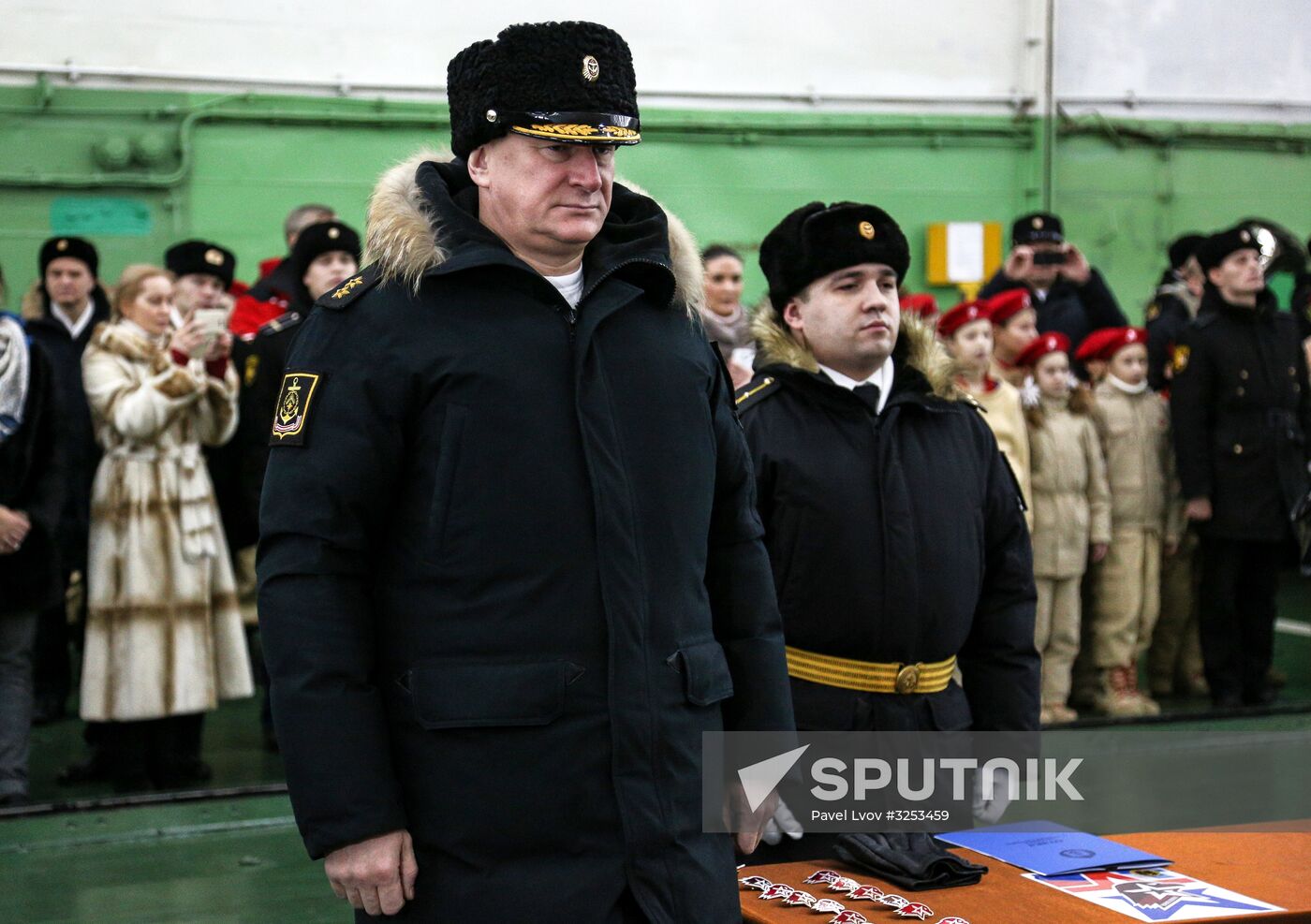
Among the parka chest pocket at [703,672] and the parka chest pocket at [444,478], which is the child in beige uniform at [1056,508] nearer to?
the parka chest pocket at [703,672]

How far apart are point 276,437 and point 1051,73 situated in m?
9.62

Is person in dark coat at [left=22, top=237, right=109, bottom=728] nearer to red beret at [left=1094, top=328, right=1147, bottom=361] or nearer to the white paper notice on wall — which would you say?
red beret at [left=1094, top=328, right=1147, bottom=361]

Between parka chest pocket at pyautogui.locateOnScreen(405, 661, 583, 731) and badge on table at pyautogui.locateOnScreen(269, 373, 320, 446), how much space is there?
361mm

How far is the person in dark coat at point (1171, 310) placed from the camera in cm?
871

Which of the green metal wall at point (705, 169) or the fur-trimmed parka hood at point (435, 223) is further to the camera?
the green metal wall at point (705, 169)

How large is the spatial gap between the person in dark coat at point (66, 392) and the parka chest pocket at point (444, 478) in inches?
148

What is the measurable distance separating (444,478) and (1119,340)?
577 centimetres

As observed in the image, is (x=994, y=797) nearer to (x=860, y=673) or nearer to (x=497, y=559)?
(x=860, y=673)

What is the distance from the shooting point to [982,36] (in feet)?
36.4

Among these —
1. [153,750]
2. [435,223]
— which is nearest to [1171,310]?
[153,750]

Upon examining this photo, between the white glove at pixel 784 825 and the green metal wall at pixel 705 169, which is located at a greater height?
the green metal wall at pixel 705 169

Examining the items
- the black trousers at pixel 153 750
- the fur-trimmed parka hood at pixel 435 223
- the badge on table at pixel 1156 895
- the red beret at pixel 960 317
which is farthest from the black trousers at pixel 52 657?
the badge on table at pixel 1156 895

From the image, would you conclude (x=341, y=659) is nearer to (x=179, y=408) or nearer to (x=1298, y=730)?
(x=179, y=408)

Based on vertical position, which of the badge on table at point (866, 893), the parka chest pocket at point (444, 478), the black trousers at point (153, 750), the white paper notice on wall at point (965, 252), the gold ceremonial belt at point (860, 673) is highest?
the white paper notice on wall at point (965, 252)
